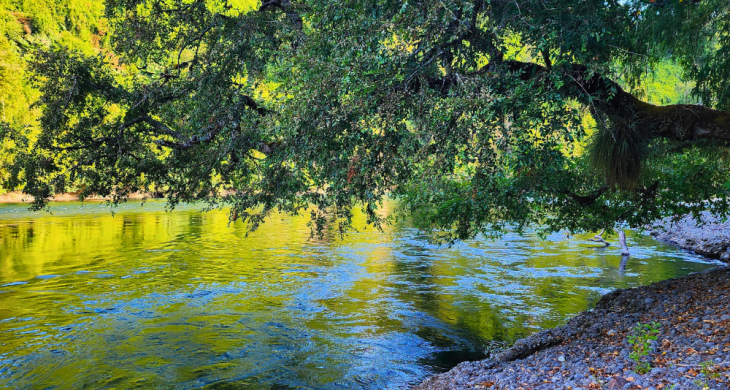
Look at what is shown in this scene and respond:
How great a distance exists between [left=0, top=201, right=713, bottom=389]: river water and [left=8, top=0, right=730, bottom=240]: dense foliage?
101 inches

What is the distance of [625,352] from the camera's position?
7.47 metres

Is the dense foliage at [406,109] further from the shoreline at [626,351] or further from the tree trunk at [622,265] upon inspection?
the tree trunk at [622,265]

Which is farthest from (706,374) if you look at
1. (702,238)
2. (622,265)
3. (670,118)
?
(702,238)

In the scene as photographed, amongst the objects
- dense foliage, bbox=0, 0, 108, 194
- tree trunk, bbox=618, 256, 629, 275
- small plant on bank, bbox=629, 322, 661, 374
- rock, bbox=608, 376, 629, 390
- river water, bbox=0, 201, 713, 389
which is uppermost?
dense foliage, bbox=0, 0, 108, 194

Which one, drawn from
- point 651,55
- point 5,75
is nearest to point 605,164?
point 651,55

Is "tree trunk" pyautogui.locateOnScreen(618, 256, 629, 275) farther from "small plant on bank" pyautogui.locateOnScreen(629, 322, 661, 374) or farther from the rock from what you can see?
the rock

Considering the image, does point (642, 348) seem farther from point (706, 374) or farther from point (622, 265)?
point (622, 265)

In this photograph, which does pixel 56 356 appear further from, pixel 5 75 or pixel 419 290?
pixel 5 75

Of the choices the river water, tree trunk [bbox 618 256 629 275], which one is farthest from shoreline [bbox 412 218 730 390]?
tree trunk [bbox 618 256 629 275]

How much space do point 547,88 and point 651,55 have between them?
187 inches

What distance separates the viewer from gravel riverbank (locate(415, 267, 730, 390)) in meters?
6.27

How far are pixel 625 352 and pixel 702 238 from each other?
20.0 m

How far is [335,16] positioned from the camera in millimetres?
6984

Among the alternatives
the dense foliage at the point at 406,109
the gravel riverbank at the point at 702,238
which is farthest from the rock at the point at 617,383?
the gravel riverbank at the point at 702,238
